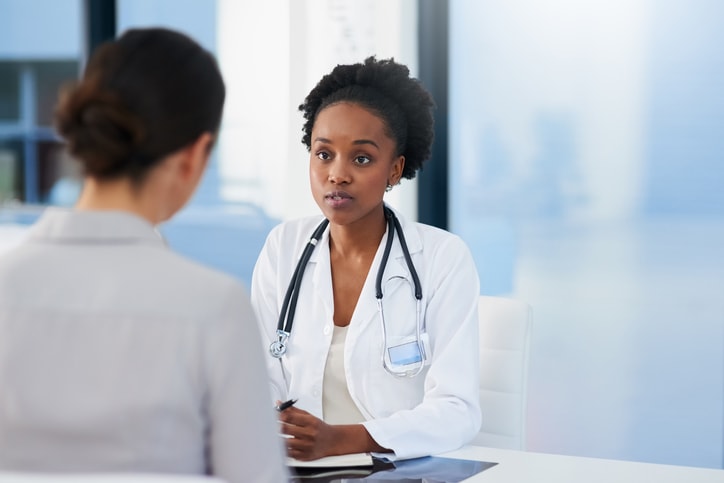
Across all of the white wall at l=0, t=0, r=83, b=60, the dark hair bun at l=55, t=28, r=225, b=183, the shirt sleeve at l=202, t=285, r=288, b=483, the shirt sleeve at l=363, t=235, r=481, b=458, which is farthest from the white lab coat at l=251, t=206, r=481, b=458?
the white wall at l=0, t=0, r=83, b=60

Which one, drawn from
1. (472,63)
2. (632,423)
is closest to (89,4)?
(472,63)

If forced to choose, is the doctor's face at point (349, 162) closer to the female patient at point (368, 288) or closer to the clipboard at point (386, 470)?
the female patient at point (368, 288)

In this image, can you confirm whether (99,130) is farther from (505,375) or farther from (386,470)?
(505,375)

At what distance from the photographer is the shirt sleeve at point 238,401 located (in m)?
1.02

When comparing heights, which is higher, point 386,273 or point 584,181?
point 584,181

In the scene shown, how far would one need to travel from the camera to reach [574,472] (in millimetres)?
1698

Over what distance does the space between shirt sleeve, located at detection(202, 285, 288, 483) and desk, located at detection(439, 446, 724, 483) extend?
65 centimetres

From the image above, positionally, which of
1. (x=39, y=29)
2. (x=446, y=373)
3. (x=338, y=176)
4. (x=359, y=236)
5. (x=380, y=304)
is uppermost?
(x=39, y=29)

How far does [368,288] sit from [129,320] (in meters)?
1.16

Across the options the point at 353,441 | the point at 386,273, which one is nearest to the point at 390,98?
the point at 386,273

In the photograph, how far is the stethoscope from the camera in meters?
2.06

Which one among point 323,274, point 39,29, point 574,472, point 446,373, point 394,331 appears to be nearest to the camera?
point 574,472

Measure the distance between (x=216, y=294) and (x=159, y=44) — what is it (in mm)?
271

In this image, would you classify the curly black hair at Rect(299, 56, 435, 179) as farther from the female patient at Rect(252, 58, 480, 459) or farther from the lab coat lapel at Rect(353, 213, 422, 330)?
the lab coat lapel at Rect(353, 213, 422, 330)
